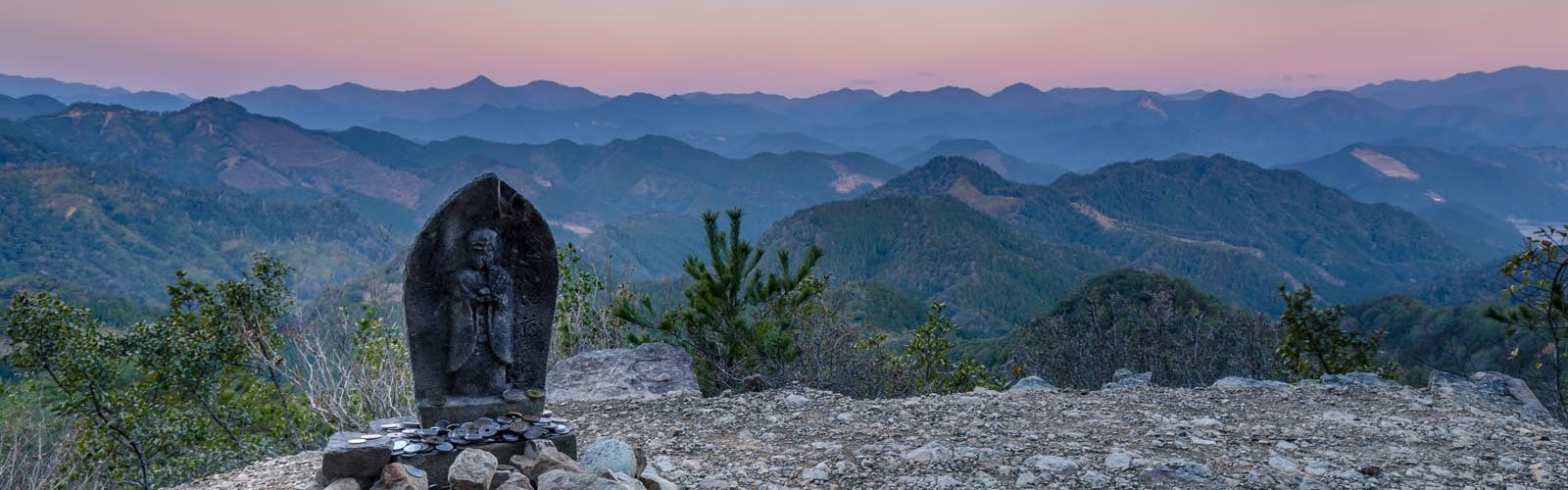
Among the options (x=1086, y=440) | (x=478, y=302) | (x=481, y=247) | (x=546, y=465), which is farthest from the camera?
(x=1086, y=440)

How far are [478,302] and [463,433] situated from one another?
104 centimetres

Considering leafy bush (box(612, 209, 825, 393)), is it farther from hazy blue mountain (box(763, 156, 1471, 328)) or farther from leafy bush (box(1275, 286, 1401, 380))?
hazy blue mountain (box(763, 156, 1471, 328))

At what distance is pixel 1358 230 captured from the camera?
192250 mm

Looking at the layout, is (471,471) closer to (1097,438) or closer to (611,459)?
(611,459)

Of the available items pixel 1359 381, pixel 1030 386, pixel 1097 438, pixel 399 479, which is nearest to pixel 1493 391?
pixel 1359 381

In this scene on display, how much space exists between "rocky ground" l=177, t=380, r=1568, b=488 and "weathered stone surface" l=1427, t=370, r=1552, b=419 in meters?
0.24

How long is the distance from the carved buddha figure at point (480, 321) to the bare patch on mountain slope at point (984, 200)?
168016 mm

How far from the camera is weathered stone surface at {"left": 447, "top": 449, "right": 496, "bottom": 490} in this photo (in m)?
5.32

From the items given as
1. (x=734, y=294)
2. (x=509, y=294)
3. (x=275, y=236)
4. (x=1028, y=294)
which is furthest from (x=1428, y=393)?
(x=275, y=236)

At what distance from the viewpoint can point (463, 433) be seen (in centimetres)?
599

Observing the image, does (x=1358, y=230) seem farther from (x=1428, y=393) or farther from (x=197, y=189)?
(x=197, y=189)

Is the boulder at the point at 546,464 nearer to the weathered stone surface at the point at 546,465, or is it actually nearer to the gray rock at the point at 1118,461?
the weathered stone surface at the point at 546,465

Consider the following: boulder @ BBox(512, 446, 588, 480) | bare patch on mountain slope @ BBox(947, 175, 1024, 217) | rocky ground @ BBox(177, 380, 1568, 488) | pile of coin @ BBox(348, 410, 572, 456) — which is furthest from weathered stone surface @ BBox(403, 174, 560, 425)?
bare patch on mountain slope @ BBox(947, 175, 1024, 217)

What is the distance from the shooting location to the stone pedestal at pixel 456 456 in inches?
227
